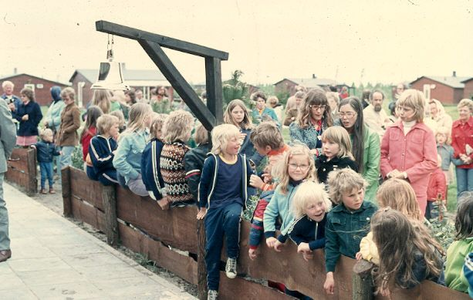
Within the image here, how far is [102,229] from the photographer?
1012cm

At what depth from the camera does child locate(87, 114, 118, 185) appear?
9477 millimetres

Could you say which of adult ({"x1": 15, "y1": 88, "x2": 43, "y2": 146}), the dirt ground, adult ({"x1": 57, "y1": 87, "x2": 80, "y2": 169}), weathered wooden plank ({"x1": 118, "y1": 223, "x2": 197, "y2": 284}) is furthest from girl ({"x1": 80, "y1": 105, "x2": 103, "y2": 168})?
adult ({"x1": 15, "y1": 88, "x2": 43, "y2": 146})

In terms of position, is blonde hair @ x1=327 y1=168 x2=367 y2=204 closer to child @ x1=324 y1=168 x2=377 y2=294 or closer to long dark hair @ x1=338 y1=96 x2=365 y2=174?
child @ x1=324 y1=168 x2=377 y2=294

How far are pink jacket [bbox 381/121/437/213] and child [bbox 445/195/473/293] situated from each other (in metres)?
2.84

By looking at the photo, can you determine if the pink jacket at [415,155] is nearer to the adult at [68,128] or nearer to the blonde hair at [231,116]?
the blonde hair at [231,116]

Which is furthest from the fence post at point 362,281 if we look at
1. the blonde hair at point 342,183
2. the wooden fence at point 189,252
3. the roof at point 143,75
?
the roof at point 143,75

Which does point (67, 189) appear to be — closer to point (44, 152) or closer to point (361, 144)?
point (44, 152)

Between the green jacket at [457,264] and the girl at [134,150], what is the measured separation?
15.7ft

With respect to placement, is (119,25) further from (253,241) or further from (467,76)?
(467,76)

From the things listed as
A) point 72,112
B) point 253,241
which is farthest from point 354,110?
point 72,112

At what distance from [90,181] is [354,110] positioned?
15.9ft

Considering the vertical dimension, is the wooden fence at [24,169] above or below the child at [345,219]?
below

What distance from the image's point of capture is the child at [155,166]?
773cm

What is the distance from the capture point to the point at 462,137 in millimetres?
11367
